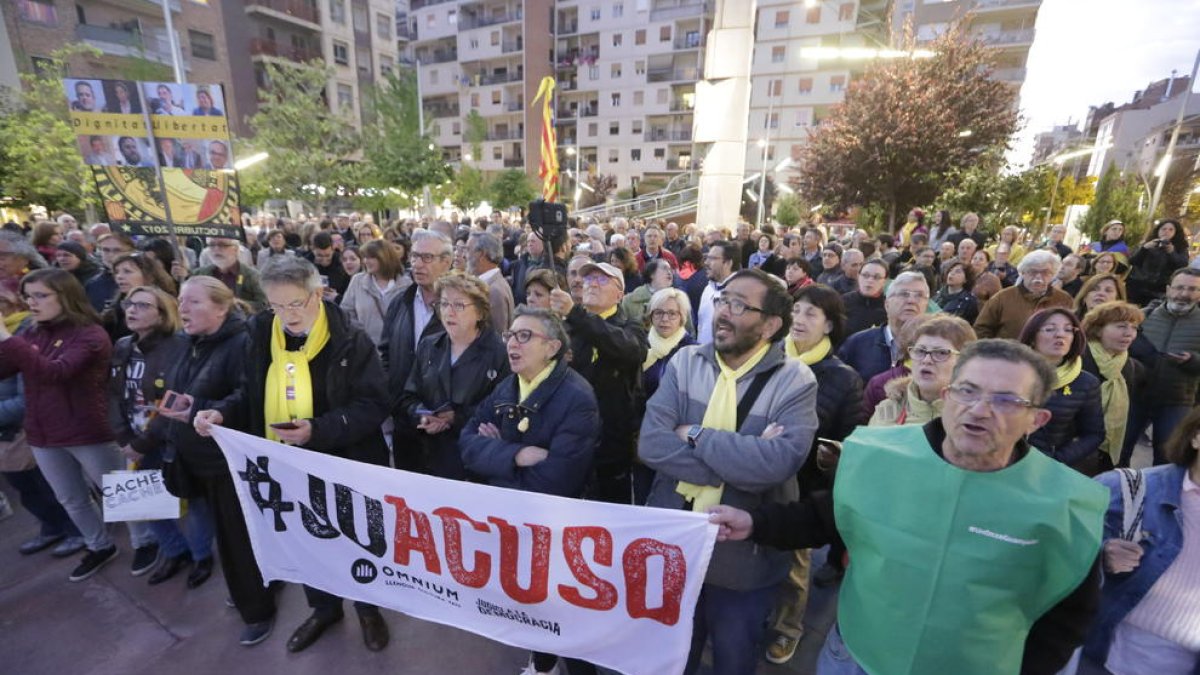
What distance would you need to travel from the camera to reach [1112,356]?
3.47 meters

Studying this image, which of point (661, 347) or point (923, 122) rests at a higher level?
point (923, 122)

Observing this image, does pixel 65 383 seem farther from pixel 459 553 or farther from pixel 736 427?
pixel 736 427

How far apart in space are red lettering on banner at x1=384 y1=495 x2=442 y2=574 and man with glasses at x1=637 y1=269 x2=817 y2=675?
1123 mm

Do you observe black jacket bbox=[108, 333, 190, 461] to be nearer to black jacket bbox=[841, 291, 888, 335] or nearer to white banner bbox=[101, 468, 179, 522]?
white banner bbox=[101, 468, 179, 522]

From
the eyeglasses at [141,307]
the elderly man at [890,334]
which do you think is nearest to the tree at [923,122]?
the elderly man at [890,334]

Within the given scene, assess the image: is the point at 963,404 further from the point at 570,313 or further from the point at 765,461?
the point at 570,313

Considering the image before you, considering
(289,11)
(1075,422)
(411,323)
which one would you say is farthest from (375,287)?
(289,11)

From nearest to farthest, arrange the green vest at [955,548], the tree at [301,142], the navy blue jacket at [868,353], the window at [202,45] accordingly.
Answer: the green vest at [955,548], the navy blue jacket at [868,353], the tree at [301,142], the window at [202,45]

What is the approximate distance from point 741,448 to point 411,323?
8.56ft

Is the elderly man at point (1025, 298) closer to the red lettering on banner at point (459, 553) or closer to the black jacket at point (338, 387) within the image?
the red lettering on banner at point (459, 553)

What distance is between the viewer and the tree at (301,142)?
20.1 m

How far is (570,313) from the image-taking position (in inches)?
120

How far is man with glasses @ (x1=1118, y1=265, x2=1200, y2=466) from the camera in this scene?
402 cm

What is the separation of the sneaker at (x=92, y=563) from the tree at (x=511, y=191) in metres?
28.4
